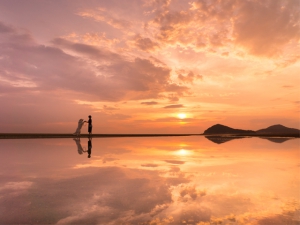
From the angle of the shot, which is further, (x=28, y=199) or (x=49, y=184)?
(x=49, y=184)

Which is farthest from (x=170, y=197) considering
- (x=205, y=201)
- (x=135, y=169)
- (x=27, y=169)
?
(x=27, y=169)

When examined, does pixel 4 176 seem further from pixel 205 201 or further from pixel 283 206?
pixel 283 206

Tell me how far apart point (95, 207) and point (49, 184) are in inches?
106

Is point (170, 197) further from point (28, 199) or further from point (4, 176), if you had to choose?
point (4, 176)

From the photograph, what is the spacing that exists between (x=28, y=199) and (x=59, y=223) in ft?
5.97

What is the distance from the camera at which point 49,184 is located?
721 centimetres

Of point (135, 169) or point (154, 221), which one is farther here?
point (135, 169)

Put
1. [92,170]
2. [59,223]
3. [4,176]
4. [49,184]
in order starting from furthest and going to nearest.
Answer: [92,170] → [4,176] → [49,184] → [59,223]

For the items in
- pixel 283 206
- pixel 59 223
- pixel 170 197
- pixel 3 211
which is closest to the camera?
pixel 59 223

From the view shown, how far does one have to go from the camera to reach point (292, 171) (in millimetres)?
9711

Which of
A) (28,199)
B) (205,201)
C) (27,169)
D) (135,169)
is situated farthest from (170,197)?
(27,169)

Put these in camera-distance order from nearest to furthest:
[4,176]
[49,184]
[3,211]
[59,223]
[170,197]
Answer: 1. [59,223]
2. [3,211]
3. [170,197]
4. [49,184]
5. [4,176]

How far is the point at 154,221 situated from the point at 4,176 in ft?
20.3

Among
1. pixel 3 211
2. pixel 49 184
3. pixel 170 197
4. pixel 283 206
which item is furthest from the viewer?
pixel 49 184
